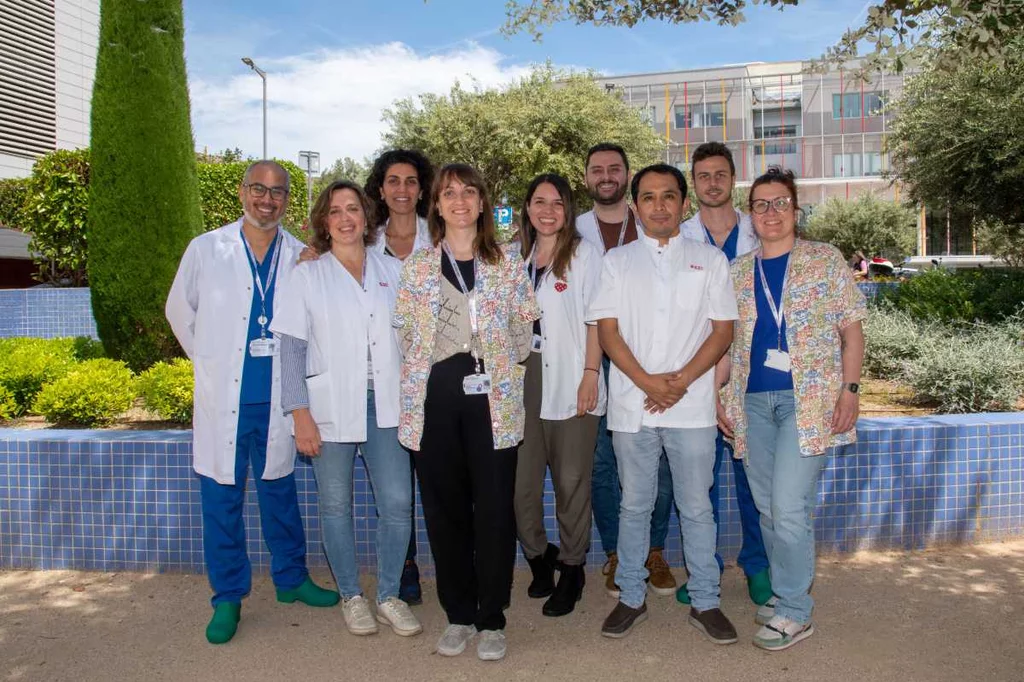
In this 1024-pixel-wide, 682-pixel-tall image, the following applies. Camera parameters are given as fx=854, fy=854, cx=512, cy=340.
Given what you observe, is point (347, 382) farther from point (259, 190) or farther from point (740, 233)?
point (740, 233)

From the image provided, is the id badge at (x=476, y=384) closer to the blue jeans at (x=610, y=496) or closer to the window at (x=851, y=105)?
the blue jeans at (x=610, y=496)

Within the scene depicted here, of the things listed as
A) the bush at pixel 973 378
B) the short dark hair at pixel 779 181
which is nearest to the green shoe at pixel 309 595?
the short dark hair at pixel 779 181

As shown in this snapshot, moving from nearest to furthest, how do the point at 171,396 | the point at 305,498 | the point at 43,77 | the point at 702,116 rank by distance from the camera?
the point at 305,498 → the point at 171,396 → the point at 43,77 → the point at 702,116

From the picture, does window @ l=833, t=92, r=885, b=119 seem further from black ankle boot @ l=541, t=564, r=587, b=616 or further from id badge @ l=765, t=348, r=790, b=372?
black ankle boot @ l=541, t=564, r=587, b=616

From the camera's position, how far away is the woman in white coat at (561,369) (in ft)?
12.6

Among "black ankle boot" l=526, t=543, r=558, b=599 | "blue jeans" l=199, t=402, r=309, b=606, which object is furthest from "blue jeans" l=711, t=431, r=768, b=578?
"blue jeans" l=199, t=402, r=309, b=606

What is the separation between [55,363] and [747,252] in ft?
18.8

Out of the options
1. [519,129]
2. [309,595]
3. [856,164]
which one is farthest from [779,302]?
[856,164]

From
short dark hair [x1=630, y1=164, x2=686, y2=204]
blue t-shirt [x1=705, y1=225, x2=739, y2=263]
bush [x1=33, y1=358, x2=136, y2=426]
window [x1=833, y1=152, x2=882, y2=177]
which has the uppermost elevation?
window [x1=833, y1=152, x2=882, y2=177]

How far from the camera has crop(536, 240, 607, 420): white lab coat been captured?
3832mm

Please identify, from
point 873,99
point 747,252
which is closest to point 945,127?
point 747,252

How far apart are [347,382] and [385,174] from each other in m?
1.16

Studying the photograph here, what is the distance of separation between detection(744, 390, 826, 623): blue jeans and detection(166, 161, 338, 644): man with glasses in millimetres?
2137

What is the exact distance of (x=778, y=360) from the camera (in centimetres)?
358
